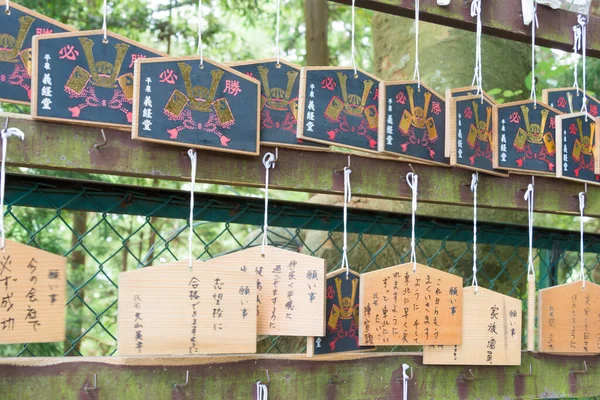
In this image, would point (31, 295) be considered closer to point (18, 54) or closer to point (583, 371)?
point (18, 54)

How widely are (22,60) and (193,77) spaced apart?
0.37 metres

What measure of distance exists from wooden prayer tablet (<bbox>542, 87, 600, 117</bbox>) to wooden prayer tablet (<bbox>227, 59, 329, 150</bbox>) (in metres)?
0.94

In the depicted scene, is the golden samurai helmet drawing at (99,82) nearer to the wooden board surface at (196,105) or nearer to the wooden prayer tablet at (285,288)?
the wooden board surface at (196,105)

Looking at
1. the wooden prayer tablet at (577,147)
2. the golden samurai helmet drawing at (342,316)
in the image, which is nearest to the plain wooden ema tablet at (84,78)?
the golden samurai helmet drawing at (342,316)

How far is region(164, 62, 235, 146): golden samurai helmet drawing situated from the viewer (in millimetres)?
1568

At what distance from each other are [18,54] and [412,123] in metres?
1.01

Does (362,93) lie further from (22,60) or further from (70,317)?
(70,317)

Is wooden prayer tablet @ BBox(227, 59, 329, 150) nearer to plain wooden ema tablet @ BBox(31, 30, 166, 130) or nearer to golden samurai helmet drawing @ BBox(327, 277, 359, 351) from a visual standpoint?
plain wooden ema tablet @ BBox(31, 30, 166, 130)

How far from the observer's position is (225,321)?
5.10ft

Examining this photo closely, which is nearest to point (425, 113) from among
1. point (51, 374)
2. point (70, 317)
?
point (51, 374)

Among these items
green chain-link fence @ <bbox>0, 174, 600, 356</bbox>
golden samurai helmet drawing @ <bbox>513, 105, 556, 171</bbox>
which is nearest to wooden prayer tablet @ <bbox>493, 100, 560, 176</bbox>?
golden samurai helmet drawing @ <bbox>513, 105, 556, 171</bbox>

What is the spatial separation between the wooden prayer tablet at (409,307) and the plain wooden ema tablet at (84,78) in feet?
2.45

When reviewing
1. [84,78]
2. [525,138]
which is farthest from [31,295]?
[525,138]

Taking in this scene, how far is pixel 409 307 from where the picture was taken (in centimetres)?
182
